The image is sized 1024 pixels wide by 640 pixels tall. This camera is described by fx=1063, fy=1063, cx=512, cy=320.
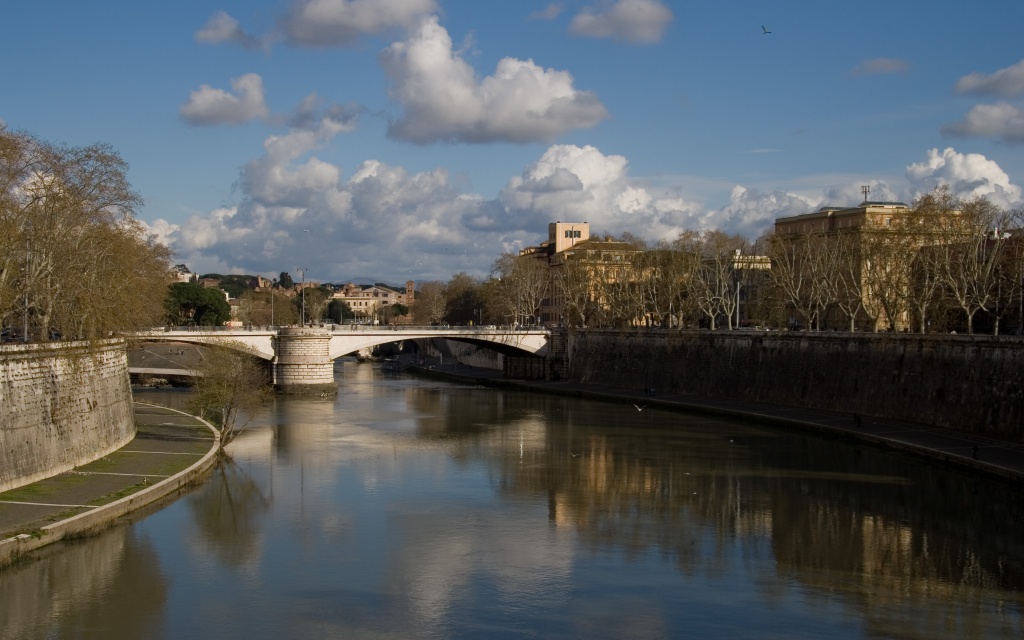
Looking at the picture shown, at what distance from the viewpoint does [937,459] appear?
1133 inches

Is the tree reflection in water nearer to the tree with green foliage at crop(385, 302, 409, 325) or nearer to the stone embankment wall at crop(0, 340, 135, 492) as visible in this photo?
the stone embankment wall at crop(0, 340, 135, 492)

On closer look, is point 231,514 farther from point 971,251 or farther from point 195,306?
point 195,306

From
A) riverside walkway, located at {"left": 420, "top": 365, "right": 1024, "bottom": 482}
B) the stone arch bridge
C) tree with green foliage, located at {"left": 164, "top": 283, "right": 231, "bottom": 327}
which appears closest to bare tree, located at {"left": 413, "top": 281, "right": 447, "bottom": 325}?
tree with green foliage, located at {"left": 164, "top": 283, "right": 231, "bottom": 327}

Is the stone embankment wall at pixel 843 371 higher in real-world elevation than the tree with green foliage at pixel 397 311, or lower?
lower

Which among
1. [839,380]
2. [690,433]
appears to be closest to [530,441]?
[690,433]

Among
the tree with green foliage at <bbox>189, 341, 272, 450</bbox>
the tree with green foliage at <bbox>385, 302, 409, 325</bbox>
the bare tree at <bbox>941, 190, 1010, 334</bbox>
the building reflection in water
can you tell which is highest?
the bare tree at <bbox>941, 190, 1010, 334</bbox>

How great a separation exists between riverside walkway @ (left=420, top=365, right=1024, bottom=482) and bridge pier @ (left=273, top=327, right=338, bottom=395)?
11.8 meters

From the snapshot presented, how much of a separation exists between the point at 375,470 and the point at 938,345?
1934 cm

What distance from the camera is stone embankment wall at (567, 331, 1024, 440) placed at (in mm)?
32125

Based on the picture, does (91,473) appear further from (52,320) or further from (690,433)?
(690,433)

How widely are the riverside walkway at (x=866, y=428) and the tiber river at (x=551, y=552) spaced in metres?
0.78

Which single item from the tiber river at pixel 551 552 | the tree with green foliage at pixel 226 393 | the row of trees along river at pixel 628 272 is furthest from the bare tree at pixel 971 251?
the tree with green foliage at pixel 226 393

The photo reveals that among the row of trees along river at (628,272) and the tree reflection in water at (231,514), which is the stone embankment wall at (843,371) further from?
the tree reflection in water at (231,514)

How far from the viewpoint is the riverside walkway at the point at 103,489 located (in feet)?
61.7
